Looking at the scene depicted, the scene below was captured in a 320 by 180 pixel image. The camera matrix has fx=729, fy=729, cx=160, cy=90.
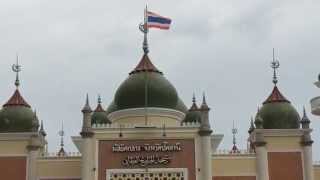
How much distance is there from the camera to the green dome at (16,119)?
33.8 metres

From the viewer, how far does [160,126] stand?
32.5 meters

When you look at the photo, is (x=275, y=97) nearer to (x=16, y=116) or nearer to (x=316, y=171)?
(x=316, y=171)

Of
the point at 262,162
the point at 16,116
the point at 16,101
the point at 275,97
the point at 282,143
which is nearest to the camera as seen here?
the point at 262,162

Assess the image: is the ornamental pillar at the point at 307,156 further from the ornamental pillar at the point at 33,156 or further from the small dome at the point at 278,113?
the ornamental pillar at the point at 33,156

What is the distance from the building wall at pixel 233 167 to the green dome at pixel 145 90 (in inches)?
150

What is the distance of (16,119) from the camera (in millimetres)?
34000

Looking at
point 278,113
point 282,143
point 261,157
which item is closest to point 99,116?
point 278,113

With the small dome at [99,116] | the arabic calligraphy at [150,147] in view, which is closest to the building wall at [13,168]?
the arabic calligraphy at [150,147]

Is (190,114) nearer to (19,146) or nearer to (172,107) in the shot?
(172,107)

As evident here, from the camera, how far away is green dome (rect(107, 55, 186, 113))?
112 feet

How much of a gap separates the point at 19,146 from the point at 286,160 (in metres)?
12.1

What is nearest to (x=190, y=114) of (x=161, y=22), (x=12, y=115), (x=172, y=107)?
(x=172, y=107)

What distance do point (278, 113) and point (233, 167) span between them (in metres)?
3.71

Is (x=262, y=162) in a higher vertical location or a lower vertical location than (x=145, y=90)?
lower
